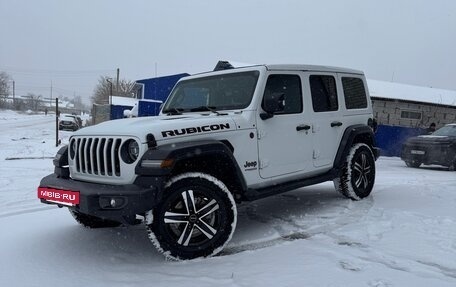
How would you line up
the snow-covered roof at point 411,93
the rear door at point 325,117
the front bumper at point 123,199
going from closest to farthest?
the front bumper at point 123,199 < the rear door at point 325,117 < the snow-covered roof at point 411,93

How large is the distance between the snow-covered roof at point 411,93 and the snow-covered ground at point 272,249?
61.3 feet

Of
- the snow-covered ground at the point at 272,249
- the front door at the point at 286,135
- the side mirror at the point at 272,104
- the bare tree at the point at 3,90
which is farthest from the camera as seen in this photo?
the bare tree at the point at 3,90

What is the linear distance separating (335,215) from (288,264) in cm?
196

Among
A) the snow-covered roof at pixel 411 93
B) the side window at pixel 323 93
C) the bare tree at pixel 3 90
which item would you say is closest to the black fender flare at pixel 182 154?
the side window at pixel 323 93

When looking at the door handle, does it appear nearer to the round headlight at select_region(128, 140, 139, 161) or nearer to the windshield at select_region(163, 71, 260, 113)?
the windshield at select_region(163, 71, 260, 113)

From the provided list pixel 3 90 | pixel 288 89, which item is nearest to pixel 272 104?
pixel 288 89

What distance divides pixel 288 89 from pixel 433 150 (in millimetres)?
9584

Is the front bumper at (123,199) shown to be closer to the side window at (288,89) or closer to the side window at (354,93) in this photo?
the side window at (288,89)

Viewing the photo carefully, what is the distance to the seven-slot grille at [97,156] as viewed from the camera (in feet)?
12.3

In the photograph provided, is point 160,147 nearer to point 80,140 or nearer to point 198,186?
point 198,186

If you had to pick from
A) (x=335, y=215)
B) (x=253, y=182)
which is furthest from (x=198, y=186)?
(x=335, y=215)

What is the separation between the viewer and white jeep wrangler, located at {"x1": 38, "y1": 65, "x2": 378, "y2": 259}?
3.65 meters

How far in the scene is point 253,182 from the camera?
14.8ft

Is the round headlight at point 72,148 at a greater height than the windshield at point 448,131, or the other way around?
the windshield at point 448,131
